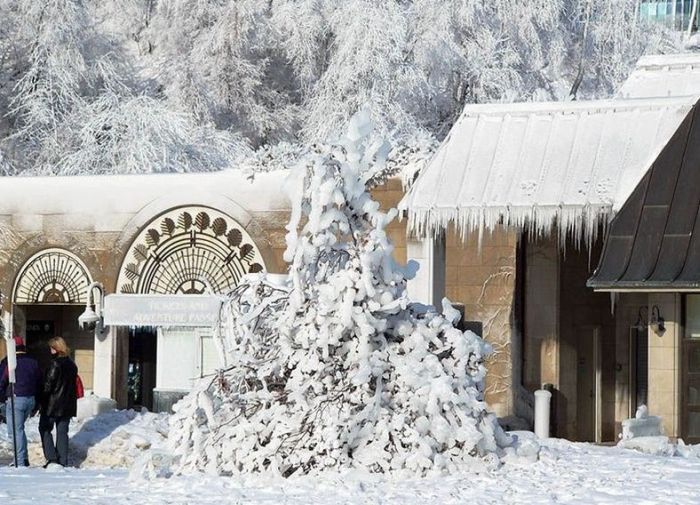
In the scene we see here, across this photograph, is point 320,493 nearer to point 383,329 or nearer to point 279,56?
point 383,329

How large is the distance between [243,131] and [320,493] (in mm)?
22804

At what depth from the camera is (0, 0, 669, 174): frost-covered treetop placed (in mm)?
31469

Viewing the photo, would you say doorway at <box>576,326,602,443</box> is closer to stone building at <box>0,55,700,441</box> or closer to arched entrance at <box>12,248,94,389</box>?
stone building at <box>0,55,700,441</box>

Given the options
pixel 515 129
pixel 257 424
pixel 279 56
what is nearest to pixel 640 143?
pixel 515 129

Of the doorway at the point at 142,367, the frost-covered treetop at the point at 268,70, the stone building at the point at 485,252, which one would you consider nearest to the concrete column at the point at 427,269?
the stone building at the point at 485,252

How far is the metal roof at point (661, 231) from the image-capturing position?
17625 mm

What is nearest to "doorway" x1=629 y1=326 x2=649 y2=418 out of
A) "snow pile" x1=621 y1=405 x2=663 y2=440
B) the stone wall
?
the stone wall

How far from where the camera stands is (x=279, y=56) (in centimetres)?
3434

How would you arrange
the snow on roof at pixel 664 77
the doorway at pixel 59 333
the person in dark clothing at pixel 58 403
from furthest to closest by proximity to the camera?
the doorway at pixel 59 333, the snow on roof at pixel 664 77, the person in dark clothing at pixel 58 403

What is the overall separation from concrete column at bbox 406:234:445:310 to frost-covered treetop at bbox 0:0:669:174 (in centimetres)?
937

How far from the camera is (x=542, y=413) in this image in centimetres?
1956

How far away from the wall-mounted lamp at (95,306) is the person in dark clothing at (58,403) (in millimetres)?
4493

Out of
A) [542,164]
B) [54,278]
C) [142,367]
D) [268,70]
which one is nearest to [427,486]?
[542,164]

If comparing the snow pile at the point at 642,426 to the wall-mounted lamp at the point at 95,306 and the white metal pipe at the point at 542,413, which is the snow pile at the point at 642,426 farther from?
the wall-mounted lamp at the point at 95,306
